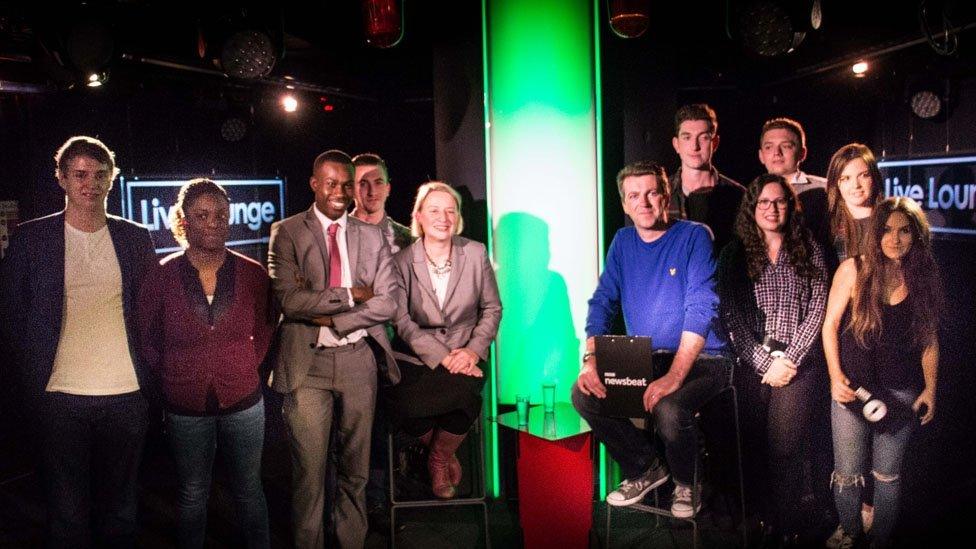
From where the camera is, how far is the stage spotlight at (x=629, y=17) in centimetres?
405

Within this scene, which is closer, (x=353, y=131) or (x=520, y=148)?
(x=520, y=148)

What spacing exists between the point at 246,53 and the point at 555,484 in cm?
290

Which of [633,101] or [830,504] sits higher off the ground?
[633,101]

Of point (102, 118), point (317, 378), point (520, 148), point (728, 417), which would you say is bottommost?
point (728, 417)

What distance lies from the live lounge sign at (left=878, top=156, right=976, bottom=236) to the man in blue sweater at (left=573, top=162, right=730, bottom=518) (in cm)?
327

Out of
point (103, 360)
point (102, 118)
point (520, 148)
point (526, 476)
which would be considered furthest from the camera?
point (102, 118)

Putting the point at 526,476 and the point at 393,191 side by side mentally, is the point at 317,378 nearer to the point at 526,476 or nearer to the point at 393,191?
the point at 526,476

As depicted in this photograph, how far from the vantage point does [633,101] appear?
14.4 ft

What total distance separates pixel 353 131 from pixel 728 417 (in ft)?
24.1

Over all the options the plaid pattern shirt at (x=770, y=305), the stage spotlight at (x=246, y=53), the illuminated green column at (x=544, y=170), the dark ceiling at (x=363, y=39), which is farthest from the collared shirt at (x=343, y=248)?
the plaid pattern shirt at (x=770, y=305)

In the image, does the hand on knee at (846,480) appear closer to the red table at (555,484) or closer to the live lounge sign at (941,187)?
the red table at (555,484)

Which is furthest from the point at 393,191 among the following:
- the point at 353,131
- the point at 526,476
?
the point at 526,476

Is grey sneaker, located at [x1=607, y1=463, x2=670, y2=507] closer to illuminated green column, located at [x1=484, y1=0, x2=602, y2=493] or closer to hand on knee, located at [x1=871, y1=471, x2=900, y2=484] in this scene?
illuminated green column, located at [x1=484, y1=0, x2=602, y2=493]

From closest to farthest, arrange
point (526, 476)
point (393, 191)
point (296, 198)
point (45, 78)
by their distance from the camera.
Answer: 1. point (526, 476)
2. point (45, 78)
3. point (296, 198)
4. point (393, 191)
